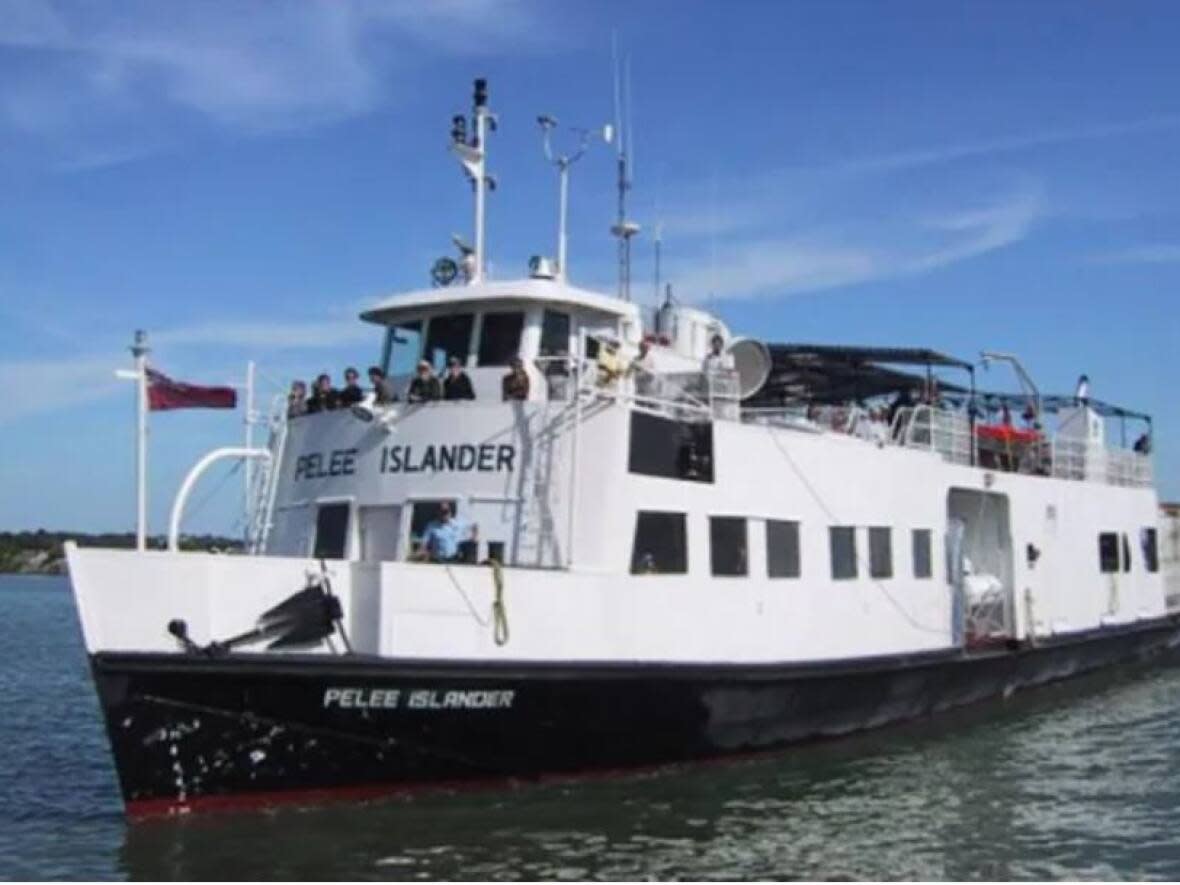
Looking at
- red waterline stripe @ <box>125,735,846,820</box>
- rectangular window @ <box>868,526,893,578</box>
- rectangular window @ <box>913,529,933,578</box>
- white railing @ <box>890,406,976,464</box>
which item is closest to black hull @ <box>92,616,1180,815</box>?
red waterline stripe @ <box>125,735,846,820</box>

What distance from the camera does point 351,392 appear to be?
13992 mm

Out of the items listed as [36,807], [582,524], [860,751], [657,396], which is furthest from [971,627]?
[36,807]

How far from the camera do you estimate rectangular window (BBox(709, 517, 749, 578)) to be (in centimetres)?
1361

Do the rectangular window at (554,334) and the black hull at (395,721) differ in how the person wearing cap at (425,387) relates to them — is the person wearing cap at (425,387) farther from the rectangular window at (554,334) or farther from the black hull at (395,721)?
the black hull at (395,721)

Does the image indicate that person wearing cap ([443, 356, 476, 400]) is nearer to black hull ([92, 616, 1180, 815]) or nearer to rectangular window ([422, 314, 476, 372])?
rectangular window ([422, 314, 476, 372])

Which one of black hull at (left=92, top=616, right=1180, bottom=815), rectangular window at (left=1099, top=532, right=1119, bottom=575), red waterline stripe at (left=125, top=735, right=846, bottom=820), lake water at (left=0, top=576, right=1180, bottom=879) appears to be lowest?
lake water at (left=0, top=576, right=1180, bottom=879)

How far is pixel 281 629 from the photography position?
11039mm

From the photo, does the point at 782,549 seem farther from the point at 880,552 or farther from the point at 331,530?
the point at 331,530

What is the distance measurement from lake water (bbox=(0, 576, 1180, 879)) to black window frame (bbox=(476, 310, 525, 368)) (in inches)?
166

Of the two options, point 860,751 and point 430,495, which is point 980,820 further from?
point 430,495

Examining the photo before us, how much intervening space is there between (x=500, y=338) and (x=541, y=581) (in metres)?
3.03

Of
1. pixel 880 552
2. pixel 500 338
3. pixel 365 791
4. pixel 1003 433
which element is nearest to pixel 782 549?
pixel 880 552

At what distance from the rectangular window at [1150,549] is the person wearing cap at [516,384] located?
14963 millimetres

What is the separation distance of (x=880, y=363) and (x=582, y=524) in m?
10.3
